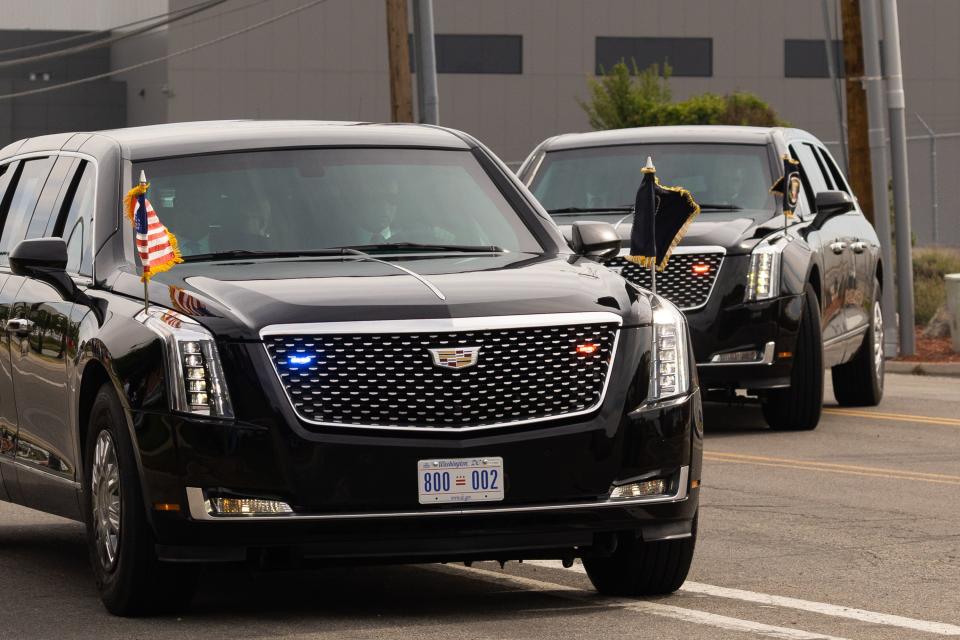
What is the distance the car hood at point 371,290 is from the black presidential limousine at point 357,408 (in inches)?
0.4

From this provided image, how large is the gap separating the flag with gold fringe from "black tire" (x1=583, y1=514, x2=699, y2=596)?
1.92 m

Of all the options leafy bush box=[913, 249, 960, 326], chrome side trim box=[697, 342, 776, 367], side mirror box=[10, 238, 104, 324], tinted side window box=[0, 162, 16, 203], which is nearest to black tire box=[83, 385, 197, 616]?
side mirror box=[10, 238, 104, 324]

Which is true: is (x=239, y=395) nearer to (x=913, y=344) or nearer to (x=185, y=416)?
(x=185, y=416)

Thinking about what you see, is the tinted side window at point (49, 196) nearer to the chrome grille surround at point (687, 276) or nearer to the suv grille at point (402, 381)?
the suv grille at point (402, 381)

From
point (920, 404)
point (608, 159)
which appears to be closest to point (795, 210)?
point (608, 159)

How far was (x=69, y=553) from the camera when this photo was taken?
30.3 ft

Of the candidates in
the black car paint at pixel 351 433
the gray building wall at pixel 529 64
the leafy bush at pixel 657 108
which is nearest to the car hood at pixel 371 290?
the black car paint at pixel 351 433

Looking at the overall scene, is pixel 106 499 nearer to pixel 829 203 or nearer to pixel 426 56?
pixel 829 203

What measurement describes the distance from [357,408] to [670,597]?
152 cm

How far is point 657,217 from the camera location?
32.5 feet

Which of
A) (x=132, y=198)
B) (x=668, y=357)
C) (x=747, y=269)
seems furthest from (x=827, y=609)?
(x=747, y=269)

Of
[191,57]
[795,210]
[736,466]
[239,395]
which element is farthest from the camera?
[191,57]

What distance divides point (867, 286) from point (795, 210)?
1726 millimetres

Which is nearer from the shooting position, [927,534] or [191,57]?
[927,534]
